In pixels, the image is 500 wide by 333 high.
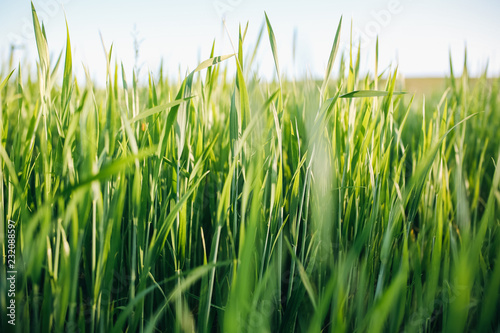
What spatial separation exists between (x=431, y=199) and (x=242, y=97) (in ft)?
1.43

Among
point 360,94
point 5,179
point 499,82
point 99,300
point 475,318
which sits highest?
point 499,82

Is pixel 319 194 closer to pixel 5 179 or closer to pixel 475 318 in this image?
pixel 475 318

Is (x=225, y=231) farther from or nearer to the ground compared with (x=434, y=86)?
nearer to the ground

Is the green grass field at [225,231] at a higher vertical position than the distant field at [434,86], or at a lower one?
lower

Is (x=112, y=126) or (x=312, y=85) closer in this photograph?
(x=112, y=126)

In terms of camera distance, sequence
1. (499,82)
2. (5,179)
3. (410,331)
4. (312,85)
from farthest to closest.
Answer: (499,82), (312,85), (5,179), (410,331)

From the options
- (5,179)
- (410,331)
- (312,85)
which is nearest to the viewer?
(410,331)

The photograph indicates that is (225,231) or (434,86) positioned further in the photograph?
(434,86)

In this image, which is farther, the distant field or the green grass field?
the distant field

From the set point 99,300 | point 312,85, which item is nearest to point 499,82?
point 312,85

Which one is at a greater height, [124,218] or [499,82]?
[499,82]

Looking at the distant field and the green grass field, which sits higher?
the distant field

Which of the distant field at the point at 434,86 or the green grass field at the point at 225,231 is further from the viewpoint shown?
the distant field at the point at 434,86

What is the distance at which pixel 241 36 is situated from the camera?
416mm
